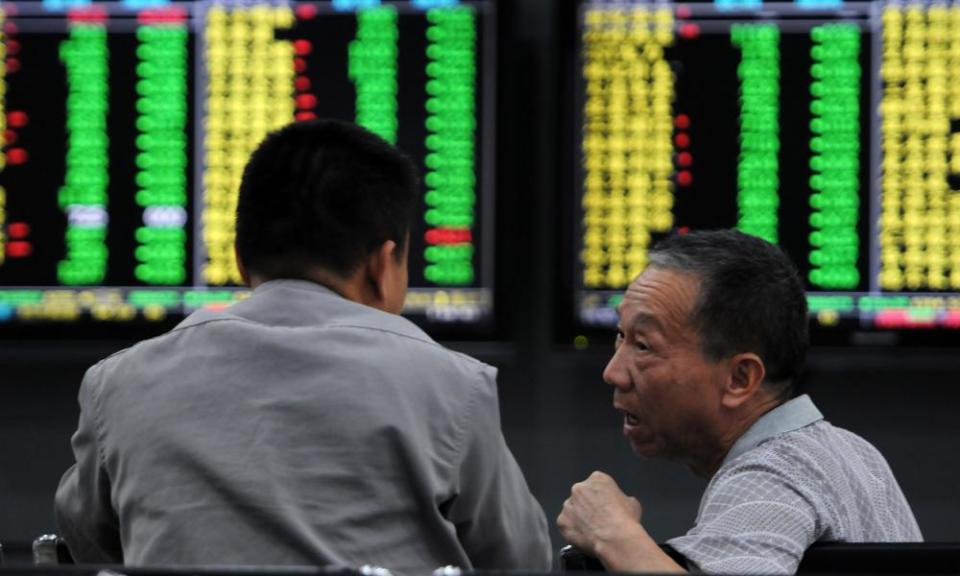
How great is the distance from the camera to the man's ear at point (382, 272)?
5.05ft

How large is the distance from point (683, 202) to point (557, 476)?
649 mm

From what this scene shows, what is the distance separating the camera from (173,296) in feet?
9.56

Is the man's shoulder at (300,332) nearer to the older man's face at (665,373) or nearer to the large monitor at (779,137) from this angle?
the older man's face at (665,373)

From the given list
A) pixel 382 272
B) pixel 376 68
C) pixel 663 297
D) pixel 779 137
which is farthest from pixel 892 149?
pixel 382 272

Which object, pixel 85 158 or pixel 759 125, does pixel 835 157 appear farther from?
pixel 85 158

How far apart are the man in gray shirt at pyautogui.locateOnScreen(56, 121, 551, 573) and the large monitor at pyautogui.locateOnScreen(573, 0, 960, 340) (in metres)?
1.39

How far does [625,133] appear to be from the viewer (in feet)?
9.50

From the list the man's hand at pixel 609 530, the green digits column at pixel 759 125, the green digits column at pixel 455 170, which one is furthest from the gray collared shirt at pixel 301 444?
the green digits column at pixel 759 125

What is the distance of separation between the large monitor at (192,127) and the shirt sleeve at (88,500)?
4.45 ft

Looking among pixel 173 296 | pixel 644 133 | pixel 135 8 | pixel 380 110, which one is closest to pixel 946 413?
pixel 644 133

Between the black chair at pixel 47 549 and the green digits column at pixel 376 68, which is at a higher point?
the green digits column at pixel 376 68

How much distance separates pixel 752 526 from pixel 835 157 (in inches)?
61.3

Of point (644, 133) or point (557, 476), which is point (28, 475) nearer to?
point (557, 476)

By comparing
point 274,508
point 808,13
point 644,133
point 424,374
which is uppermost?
point 808,13
